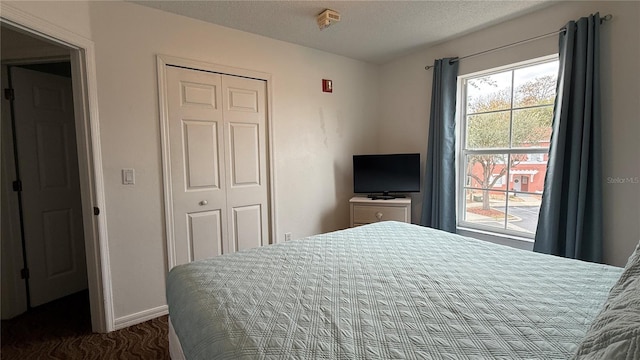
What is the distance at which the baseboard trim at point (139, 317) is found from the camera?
224cm

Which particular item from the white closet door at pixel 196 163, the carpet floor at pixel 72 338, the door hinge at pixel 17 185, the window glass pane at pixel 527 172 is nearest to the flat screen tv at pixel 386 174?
the window glass pane at pixel 527 172

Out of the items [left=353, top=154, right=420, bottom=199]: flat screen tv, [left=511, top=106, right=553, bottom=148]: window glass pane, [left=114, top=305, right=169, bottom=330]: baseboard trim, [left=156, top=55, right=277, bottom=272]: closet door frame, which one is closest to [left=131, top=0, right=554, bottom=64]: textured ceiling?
[left=156, top=55, right=277, bottom=272]: closet door frame

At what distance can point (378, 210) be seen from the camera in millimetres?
3242

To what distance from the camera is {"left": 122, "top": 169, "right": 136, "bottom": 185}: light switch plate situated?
2.23 m

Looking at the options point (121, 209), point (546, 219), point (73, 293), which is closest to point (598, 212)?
point (546, 219)

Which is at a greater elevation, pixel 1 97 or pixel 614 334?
pixel 1 97

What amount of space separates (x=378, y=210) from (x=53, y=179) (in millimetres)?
3095

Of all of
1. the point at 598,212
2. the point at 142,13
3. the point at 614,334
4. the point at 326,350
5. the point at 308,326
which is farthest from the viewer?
the point at 142,13

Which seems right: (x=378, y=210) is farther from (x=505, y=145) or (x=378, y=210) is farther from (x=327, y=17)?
(x=327, y=17)

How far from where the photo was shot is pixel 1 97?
236 cm

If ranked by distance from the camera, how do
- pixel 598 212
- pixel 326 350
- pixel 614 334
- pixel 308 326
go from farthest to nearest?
pixel 598 212, pixel 308 326, pixel 326 350, pixel 614 334

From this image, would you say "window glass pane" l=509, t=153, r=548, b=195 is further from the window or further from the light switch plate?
the light switch plate

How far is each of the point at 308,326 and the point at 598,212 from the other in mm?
2333

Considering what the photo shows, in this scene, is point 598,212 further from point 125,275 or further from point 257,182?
point 125,275
